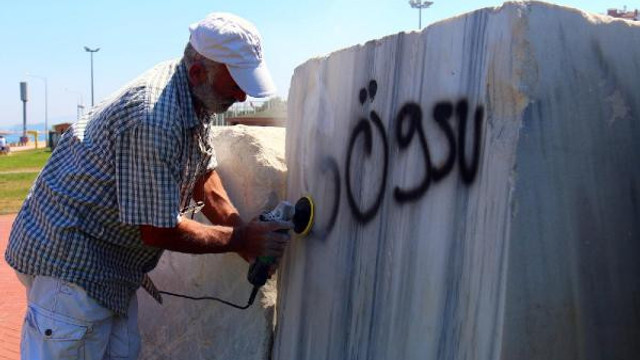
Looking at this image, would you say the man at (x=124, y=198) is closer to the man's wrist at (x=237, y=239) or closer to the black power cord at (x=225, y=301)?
the man's wrist at (x=237, y=239)

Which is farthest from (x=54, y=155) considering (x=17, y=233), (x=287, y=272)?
(x=287, y=272)

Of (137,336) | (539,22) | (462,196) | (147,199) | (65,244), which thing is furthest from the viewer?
(137,336)

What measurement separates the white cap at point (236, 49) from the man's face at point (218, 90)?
0.05 m

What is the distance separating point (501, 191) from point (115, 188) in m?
1.41

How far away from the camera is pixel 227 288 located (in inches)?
132

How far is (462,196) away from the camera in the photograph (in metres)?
2.11

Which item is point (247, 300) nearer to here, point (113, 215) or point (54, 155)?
point (113, 215)

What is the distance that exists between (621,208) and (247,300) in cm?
176

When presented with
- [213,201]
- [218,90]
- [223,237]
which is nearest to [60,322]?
[223,237]

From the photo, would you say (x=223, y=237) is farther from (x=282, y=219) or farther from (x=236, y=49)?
(x=236, y=49)

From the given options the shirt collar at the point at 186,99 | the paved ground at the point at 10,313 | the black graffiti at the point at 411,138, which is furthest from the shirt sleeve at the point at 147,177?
the paved ground at the point at 10,313

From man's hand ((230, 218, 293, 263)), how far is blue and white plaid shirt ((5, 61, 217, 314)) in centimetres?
28

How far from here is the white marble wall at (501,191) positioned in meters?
1.95

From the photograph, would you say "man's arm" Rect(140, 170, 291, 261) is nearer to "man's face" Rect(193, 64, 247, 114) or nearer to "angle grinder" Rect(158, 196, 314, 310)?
"angle grinder" Rect(158, 196, 314, 310)
